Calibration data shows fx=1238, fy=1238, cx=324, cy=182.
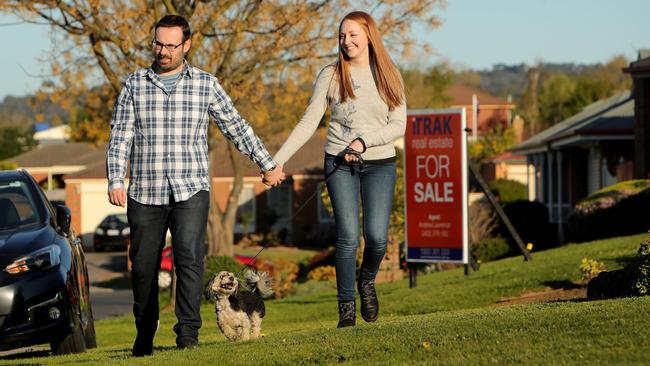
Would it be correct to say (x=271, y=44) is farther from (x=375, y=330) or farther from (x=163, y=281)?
(x=375, y=330)

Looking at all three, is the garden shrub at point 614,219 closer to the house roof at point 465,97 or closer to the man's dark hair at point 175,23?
the man's dark hair at point 175,23

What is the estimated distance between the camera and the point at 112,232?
54906 mm

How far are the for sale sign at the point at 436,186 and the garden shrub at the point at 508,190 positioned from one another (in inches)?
1156

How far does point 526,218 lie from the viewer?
3269 cm

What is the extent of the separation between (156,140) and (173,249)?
722 millimetres

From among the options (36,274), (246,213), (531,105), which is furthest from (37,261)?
(531,105)

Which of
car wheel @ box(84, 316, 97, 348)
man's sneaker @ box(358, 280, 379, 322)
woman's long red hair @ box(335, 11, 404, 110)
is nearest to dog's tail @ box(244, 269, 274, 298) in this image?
man's sneaker @ box(358, 280, 379, 322)

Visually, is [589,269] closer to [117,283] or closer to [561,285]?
[561,285]

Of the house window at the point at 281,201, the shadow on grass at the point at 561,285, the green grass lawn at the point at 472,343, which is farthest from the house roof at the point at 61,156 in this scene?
the green grass lawn at the point at 472,343

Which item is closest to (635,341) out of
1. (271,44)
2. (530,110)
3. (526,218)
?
(271,44)

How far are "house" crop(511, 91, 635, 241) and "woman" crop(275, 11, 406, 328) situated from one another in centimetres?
2545

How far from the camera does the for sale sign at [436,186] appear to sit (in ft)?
59.2

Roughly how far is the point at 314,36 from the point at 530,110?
76.5 meters

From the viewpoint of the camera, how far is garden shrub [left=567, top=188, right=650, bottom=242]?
78.7 ft
